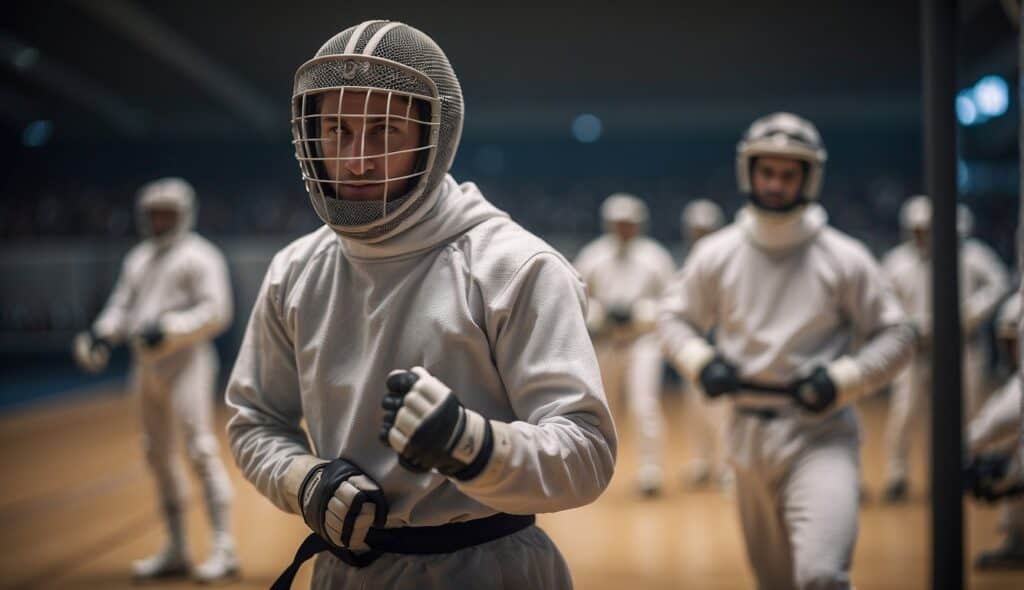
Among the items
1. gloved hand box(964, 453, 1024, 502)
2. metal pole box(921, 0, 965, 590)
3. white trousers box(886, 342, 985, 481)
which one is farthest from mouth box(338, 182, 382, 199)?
white trousers box(886, 342, 985, 481)

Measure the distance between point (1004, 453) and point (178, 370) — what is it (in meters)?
3.38

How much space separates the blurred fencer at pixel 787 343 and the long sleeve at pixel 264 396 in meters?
1.49

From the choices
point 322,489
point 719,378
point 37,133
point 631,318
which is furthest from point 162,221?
point 37,133

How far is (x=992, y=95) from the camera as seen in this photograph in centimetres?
591

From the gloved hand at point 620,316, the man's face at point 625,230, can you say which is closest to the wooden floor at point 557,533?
the gloved hand at point 620,316

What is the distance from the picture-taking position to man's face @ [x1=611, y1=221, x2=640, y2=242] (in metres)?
7.18

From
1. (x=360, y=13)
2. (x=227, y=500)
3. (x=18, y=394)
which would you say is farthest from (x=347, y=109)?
(x=18, y=394)

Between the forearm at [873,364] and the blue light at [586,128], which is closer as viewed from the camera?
the forearm at [873,364]

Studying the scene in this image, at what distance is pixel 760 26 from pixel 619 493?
3.83 m

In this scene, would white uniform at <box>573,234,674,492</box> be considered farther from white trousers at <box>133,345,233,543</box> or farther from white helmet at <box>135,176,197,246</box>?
white trousers at <box>133,345,233,543</box>

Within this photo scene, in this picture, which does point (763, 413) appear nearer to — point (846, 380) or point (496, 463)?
point (846, 380)

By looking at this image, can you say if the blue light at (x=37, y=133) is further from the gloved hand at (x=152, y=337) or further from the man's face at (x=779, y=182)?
the man's face at (x=779, y=182)

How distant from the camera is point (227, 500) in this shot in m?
4.35

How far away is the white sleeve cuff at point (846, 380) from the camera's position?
2.80 metres
